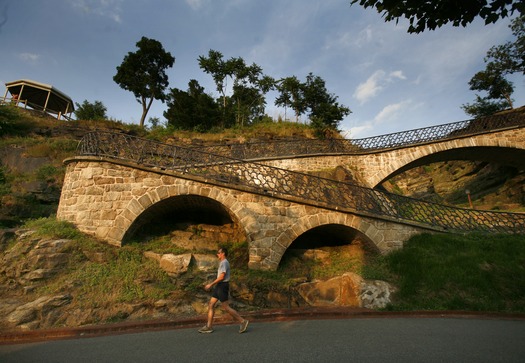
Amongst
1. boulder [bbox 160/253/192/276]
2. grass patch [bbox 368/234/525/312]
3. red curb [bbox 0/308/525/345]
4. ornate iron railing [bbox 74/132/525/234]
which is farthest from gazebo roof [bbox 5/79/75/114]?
grass patch [bbox 368/234/525/312]

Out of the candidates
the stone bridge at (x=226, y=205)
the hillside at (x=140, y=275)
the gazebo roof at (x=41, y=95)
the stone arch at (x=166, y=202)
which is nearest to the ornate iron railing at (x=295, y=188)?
the stone bridge at (x=226, y=205)

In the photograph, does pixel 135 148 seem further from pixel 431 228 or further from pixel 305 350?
pixel 431 228

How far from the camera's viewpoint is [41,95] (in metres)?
22.8

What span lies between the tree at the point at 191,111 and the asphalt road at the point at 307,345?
1962cm

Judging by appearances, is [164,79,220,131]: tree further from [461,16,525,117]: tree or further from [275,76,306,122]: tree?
[461,16,525,117]: tree

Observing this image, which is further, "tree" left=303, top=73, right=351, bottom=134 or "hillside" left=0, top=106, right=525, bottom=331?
"tree" left=303, top=73, right=351, bottom=134

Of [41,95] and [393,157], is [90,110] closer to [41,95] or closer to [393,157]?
[41,95]

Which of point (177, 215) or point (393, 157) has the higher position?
point (393, 157)

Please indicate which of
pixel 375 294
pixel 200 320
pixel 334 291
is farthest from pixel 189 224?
pixel 375 294

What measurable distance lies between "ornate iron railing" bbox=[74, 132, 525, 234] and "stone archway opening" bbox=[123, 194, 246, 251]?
1063 mm

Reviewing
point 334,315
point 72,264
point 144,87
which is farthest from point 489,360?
point 144,87

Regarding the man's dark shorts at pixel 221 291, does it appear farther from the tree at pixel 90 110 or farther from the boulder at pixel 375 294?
the tree at pixel 90 110

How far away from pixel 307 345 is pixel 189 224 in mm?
6502

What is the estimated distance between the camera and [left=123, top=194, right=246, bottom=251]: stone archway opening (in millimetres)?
8570
